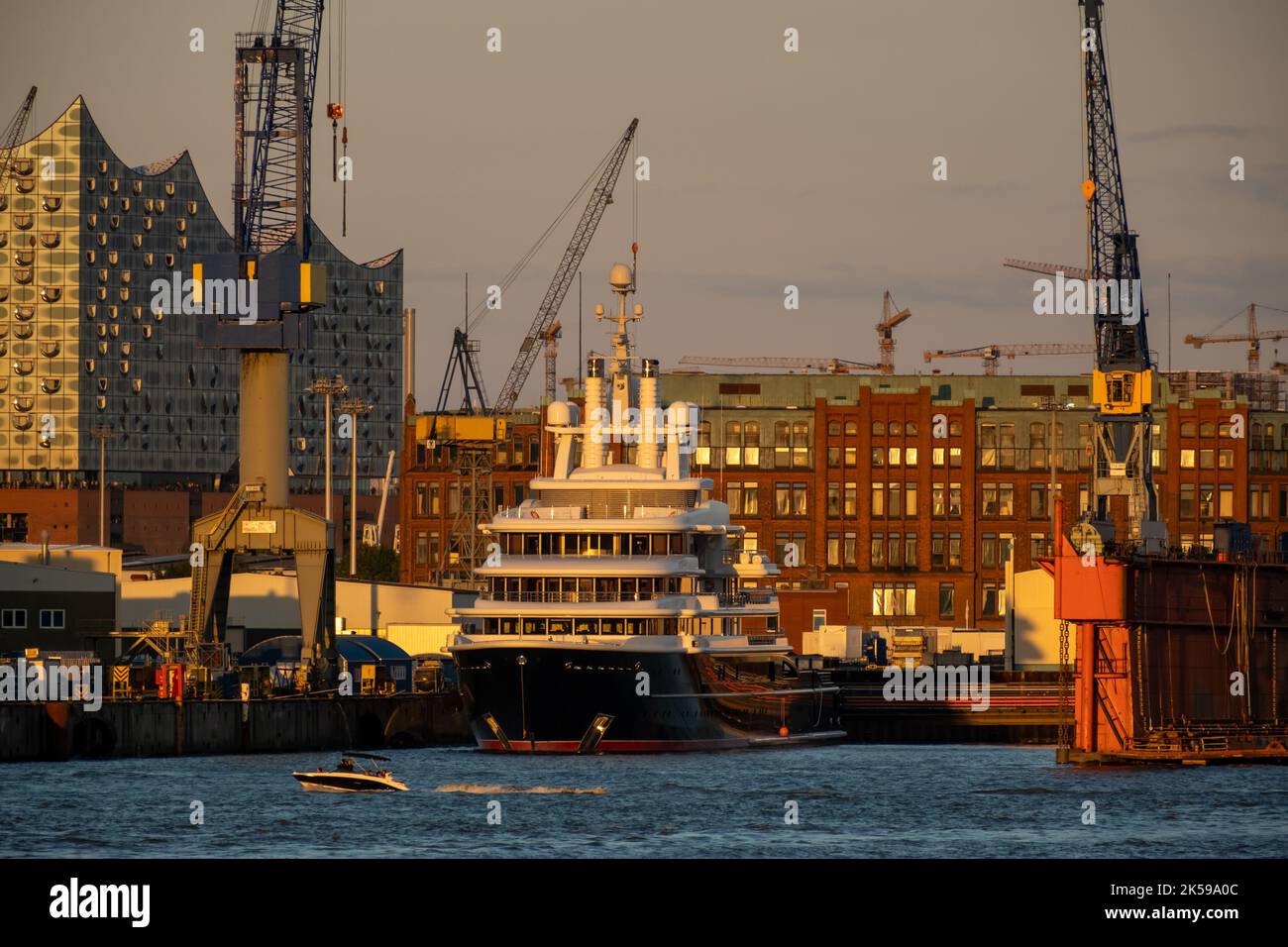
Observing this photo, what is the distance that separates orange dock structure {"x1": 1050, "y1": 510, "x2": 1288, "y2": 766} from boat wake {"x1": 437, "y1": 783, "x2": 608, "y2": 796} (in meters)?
23.4

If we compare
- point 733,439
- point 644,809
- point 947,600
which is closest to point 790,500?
point 733,439

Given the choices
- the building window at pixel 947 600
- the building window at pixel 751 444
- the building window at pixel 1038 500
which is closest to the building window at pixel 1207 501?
the building window at pixel 1038 500

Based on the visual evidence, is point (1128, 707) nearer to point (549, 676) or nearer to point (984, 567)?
point (549, 676)

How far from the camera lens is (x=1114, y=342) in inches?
5472

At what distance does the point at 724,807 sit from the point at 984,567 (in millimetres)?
126055

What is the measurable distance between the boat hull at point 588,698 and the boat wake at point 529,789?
15.2 meters

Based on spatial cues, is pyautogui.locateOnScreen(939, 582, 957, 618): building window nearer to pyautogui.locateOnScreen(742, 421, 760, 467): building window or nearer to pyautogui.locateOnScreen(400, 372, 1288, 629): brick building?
pyautogui.locateOnScreen(400, 372, 1288, 629): brick building

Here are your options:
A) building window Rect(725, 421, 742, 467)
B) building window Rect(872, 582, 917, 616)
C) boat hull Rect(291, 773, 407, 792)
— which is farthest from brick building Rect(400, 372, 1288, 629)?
boat hull Rect(291, 773, 407, 792)

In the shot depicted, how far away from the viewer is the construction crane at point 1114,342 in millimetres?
136500

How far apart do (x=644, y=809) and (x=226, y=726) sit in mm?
35081

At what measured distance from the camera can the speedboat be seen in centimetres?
7594

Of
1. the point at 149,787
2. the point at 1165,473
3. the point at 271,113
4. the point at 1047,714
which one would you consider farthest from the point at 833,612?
the point at 149,787
